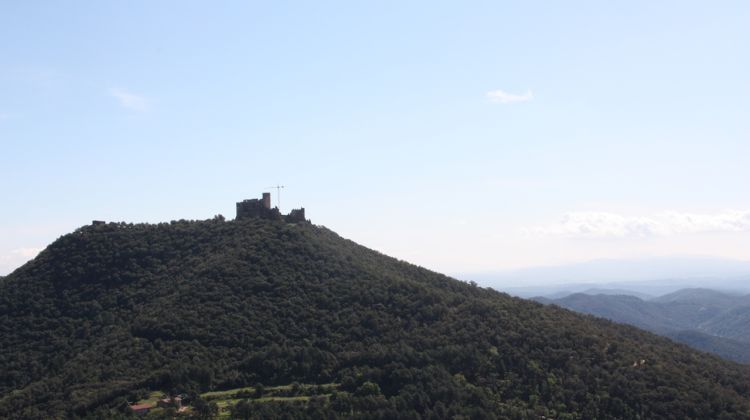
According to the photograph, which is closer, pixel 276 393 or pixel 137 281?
pixel 276 393

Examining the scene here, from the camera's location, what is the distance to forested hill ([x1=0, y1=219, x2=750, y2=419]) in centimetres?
4219

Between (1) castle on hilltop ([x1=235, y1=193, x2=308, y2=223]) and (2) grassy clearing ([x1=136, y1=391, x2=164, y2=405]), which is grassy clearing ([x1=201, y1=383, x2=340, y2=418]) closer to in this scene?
(2) grassy clearing ([x1=136, y1=391, x2=164, y2=405])

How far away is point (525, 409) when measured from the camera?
41.5 m

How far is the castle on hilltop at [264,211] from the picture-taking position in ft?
225

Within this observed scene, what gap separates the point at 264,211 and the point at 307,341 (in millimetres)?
23209

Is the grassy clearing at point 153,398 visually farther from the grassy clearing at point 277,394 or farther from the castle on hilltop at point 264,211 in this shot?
the castle on hilltop at point 264,211

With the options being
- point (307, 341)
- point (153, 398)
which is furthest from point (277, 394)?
point (153, 398)

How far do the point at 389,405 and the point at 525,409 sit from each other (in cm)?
879

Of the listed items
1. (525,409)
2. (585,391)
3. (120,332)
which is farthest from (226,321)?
A: (585,391)

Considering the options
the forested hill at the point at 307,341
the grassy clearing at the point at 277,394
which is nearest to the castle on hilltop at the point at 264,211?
the forested hill at the point at 307,341

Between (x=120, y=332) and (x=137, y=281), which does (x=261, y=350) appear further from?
(x=137, y=281)

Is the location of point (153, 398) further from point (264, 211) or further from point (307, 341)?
point (264, 211)

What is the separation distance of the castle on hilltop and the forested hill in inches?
194

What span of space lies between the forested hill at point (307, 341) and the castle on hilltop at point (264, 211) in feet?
16.2
